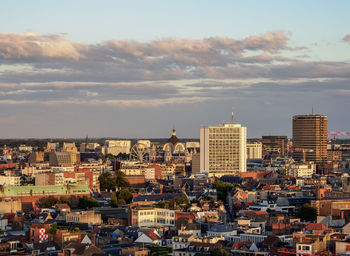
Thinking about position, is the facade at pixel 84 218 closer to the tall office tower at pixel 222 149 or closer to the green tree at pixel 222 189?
the green tree at pixel 222 189

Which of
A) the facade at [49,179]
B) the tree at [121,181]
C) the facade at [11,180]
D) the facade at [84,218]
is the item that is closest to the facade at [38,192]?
the facade at [49,179]

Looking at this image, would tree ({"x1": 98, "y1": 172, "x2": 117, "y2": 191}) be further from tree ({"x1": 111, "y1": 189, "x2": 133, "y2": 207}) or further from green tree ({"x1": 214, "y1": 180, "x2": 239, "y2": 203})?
green tree ({"x1": 214, "y1": 180, "x2": 239, "y2": 203})

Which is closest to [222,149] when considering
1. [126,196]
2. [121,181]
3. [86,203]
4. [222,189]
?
[121,181]

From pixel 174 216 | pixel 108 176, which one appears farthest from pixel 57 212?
pixel 108 176

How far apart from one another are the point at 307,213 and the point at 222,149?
77160mm

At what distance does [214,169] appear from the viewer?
18238 cm

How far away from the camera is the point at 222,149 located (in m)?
182

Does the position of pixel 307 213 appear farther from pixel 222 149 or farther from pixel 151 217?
pixel 222 149

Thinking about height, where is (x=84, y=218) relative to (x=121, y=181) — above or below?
below

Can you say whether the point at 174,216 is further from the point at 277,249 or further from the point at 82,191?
the point at 82,191

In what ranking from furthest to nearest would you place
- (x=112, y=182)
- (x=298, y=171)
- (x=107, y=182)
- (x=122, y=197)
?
1. (x=298, y=171)
2. (x=107, y=182)
3. (x=112, y=182)
4. (x=122, y=197)

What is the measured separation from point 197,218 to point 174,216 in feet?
9.54

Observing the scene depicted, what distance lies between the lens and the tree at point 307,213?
105312 millimetres

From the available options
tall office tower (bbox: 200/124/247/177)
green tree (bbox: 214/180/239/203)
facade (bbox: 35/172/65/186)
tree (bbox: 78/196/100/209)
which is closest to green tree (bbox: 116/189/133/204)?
tree (bbox: 78/196/100/209)
